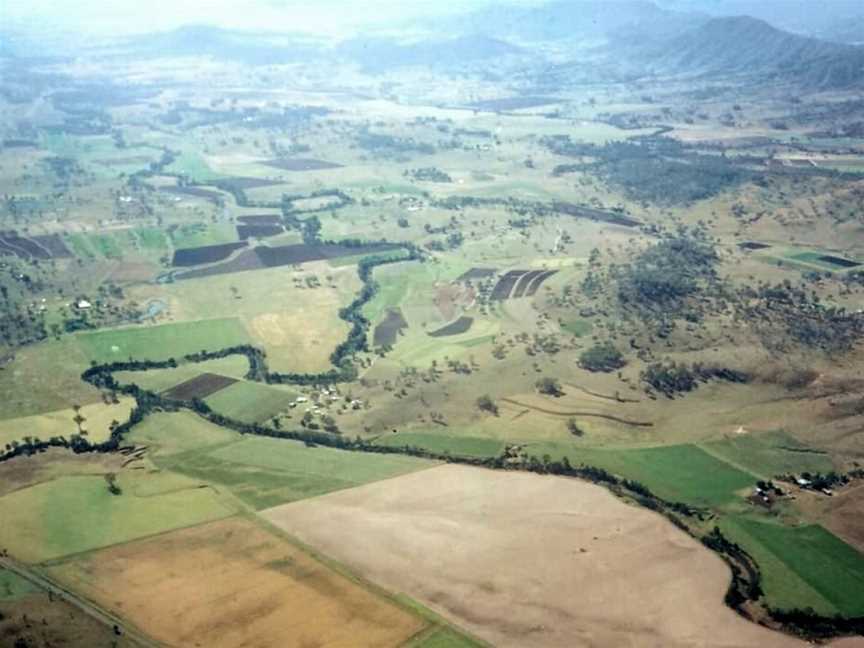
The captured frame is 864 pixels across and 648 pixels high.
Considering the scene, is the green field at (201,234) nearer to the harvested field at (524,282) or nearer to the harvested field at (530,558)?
the harvested field at (524,282)

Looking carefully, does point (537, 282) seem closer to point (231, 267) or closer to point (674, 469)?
point (231, 267)

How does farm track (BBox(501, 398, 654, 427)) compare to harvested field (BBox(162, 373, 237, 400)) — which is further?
harvested field (BBox(162, 373, 237, 400))

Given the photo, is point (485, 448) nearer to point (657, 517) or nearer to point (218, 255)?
point (657, 517)

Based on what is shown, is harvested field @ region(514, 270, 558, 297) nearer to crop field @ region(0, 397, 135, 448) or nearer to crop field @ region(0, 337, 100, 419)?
crop field @ region(0, 397, 135, 448)

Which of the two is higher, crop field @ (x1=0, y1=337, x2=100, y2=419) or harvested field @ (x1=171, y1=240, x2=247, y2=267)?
harvested field @ (x1=171, y1=240, x2=247, y2=267)

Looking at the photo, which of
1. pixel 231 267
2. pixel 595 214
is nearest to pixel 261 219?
pixel 231 267

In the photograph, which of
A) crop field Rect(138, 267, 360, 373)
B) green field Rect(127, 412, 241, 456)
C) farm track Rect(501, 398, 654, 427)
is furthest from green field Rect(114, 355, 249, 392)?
farm track Rect(501, 398, 654, 427)

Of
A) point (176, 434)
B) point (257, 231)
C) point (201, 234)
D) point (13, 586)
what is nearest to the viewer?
point (13, 586)
